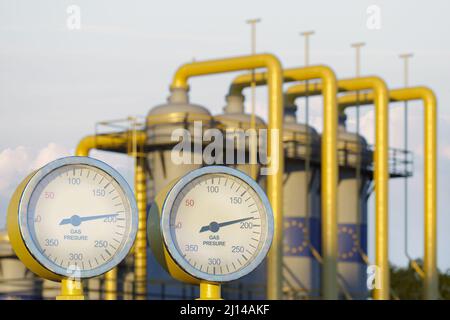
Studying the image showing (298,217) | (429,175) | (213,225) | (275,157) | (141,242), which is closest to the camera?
(213,225)

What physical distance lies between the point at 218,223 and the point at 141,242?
1742 cm

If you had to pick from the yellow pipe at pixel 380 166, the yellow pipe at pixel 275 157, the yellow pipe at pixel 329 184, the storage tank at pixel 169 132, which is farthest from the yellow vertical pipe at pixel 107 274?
the yellow pipe at pixel 380 166

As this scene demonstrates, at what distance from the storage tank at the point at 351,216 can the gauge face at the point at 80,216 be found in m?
22.3

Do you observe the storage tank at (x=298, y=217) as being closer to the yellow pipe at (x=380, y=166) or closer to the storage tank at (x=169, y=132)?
the yellow pipe at (x=380, y=166)

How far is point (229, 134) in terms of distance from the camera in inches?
1006

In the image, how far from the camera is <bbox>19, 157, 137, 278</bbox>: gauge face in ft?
26.3

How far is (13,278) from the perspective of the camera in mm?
26859

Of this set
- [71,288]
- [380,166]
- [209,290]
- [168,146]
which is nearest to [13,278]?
[168,146]

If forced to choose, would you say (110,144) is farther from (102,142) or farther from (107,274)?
(107,274)

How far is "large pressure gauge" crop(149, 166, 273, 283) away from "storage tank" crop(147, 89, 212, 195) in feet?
53.5
